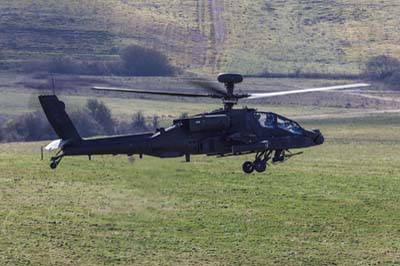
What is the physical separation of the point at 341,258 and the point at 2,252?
1747 centimetres

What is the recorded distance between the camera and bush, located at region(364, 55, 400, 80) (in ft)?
491

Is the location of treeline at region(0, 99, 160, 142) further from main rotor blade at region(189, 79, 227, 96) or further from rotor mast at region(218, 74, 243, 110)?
main rotor blade at region(189, 79, 227, 96)

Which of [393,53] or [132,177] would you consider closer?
[132,177]

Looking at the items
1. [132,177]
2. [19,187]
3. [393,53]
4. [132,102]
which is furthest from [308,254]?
[393,53]

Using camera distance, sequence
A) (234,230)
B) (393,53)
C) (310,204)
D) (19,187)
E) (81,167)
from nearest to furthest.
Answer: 1. (234,230)
2. (310,204)
3. (19,187)
4. (81,167)
5. (393,53)

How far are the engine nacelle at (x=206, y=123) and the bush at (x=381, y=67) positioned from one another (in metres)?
106

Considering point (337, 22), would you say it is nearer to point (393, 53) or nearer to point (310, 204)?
point (393, 53)

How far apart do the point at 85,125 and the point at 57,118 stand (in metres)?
41.4

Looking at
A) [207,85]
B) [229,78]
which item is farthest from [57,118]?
[229,78]

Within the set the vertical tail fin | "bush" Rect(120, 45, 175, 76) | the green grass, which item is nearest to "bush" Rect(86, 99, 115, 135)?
the green grass

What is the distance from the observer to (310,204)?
68000mm

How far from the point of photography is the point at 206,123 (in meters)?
44.3

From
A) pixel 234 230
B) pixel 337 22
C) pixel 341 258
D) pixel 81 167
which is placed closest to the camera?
pixel 341 258

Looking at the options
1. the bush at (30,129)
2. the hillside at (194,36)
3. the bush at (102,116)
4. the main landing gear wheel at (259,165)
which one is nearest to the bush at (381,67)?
the hillside at (194,36)
